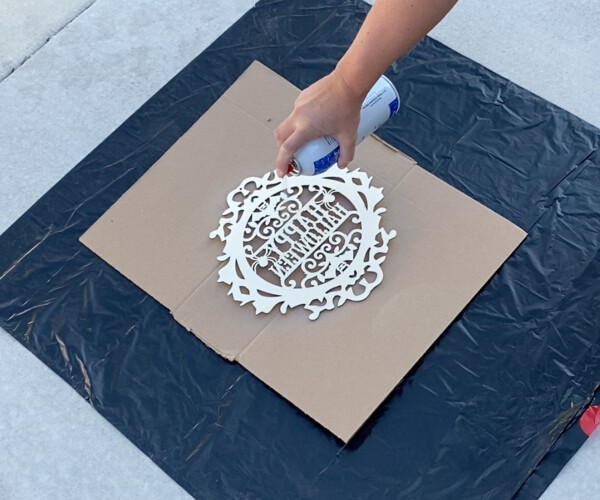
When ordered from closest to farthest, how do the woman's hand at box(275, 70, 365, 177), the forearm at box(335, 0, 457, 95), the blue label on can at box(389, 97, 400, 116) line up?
the forearm at box(335, 0, 457, 95)
the woman's hand at box(275, 70, 365, 177)
the blue label on can at box(389, 97, 400, 116)

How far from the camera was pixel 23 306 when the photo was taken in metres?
1.26

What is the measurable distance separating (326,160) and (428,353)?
0.35m

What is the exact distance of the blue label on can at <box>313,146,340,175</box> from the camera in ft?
3.38

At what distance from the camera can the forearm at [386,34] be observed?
0.82m

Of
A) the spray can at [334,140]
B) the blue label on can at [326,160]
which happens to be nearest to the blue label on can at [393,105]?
the spray can at [334,140]

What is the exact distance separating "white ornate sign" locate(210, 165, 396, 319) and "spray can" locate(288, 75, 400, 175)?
172 millimetres

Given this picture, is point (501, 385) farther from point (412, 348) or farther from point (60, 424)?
point (60, 424)

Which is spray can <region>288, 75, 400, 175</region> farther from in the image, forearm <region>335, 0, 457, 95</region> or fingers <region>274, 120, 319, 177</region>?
forearm <region>335, 0, 457, 95</region>

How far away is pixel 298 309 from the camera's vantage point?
3.95 feet

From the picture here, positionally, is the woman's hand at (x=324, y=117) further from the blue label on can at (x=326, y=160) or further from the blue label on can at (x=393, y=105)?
the blue label on can at (x=393, y=105)

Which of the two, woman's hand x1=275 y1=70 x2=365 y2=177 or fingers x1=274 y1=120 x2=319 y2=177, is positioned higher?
woman's hand x1=275 y1=70 x2=365 y2=177

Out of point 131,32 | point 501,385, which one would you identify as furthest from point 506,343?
point 131,32

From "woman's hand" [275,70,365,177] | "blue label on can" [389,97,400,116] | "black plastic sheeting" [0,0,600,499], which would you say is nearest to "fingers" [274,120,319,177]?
"woman's hand" [275,70,365,177]

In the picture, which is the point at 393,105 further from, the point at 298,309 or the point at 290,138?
the point at 298,309
